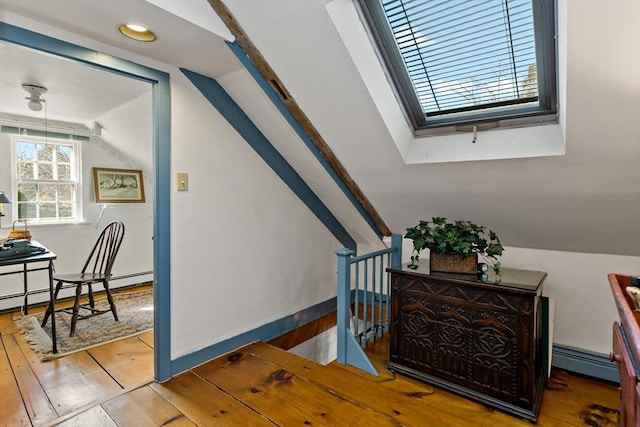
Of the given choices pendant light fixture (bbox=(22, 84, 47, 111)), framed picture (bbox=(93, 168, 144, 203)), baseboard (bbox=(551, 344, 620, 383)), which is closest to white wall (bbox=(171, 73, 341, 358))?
pendant light fixture (bbox=(22, 84, 47, 111))

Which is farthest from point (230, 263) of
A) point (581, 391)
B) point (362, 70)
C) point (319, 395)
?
point (581, 391)

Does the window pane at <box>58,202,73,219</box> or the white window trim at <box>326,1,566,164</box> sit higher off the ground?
the white window trim at <box>326,1,566,164</box>

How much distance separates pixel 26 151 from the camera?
3.32 meters

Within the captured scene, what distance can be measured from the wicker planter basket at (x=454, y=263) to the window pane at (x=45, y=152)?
3890 mm

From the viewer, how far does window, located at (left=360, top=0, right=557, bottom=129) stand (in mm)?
1395

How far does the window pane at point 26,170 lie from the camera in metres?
3.28

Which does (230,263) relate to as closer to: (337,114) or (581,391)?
(337,114)

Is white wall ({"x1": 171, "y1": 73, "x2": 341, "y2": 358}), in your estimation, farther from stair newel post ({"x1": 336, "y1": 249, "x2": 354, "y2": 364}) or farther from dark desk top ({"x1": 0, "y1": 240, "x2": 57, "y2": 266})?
dark desk top ({"x1": 0, "y1": 240, "x2": 57, "y2": 266})

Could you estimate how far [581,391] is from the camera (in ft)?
6.44

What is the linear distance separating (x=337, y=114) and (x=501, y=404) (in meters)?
1.75

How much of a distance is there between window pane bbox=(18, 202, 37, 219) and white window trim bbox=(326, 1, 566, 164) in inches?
143

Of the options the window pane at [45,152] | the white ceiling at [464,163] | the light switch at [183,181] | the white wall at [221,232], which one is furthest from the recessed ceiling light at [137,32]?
the window pane at [45,152]

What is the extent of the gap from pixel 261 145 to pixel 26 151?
2688 mm

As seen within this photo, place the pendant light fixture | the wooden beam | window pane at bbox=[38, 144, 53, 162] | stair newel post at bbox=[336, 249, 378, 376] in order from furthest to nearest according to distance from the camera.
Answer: window pane at bbox=[38, 144, 53, 162] < the pendant light fixture < stair newel post at bbox=[336, 249, 378, 376] < the wooden beam
